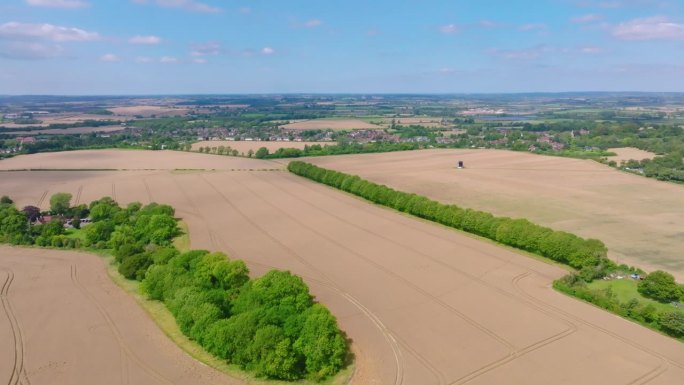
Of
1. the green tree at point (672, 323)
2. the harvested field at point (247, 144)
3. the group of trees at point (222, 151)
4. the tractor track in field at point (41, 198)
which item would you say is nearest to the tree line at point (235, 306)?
the tractor track in field at point (41, 198)

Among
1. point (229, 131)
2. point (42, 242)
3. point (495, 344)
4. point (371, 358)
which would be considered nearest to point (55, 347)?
point (371, 358)

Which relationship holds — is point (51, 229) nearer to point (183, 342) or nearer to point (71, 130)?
point (183, 342)

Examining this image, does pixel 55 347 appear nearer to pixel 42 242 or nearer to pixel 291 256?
pixel 291 256

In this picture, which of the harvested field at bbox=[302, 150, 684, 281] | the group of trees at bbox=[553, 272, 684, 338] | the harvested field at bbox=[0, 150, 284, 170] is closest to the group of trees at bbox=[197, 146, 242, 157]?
the harvested field at bbox=[0, 150, 284, 170]

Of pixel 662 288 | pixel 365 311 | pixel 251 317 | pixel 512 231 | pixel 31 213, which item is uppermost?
pixel 251 317

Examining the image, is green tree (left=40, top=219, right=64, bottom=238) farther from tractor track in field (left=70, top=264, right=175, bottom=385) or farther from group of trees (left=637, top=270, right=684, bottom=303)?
group of trees (left=637, top=270, right=684, bottom=303)

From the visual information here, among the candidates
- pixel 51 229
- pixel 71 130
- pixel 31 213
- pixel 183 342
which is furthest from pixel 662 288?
pixel 71 130

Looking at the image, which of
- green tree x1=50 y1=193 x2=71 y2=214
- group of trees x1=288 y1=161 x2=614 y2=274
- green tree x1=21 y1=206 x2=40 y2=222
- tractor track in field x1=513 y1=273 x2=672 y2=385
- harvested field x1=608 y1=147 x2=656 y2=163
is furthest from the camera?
harvested field x1=608 y1=147 x2=656 y2=163
